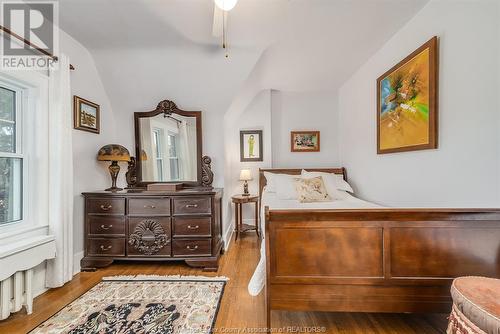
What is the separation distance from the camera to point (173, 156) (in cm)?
301

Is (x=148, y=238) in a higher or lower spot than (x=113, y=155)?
lower

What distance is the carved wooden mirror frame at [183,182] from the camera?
118 inches

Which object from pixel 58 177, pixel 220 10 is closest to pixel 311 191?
pixel 220 10

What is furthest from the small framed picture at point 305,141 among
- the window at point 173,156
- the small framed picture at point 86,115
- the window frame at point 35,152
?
the window frame at point 35,152

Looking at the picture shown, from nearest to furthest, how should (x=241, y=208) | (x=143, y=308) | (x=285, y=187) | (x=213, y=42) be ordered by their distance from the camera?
1. (x=143, y=308)
2. (x=213, y=42)
3. (x=285, y=187)
4. (x=241, y=208)

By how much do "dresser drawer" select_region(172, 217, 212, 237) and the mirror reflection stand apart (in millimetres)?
659

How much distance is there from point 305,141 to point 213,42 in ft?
7.32

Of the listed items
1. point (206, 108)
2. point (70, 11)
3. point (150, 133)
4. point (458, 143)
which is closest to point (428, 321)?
point (458, 143)

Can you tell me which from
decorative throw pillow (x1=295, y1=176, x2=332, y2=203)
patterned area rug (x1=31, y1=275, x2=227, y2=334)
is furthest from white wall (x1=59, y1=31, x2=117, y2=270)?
decorative throw pillow (x1=295, y1=176, x2=332, y2=203)

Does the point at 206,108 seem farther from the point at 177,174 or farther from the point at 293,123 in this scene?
the point at 293,123

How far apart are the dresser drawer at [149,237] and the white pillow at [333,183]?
6.94ft

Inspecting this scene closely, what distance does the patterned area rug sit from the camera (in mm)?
1585

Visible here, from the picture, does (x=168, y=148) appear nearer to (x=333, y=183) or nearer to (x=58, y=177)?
(x=58, y=177)

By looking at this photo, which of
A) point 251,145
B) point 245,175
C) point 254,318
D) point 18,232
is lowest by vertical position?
point 254,318
